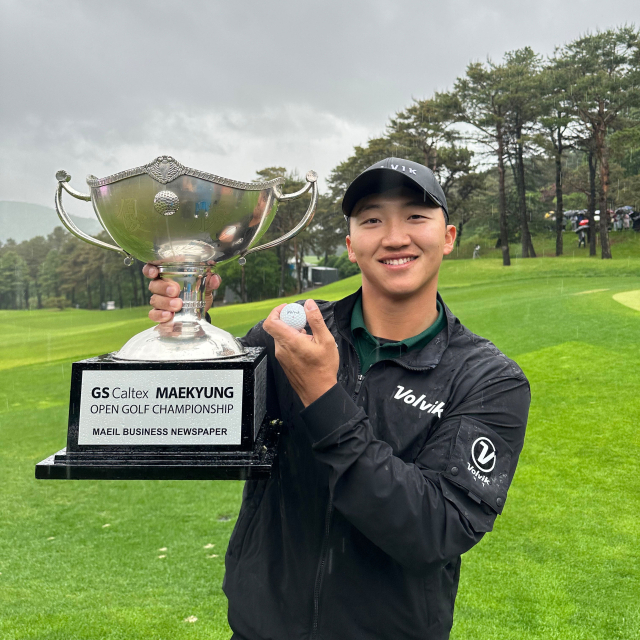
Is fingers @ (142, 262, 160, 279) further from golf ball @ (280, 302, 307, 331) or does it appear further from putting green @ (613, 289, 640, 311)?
putting green @ (613, 289, 640, 311)

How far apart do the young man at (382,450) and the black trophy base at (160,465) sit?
0.42 ft

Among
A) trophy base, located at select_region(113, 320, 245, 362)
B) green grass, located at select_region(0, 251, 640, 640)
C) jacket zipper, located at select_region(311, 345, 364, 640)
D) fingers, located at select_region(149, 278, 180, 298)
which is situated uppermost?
fingers, located at select_region(149, 278, 180, 298)

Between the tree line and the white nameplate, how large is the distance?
1289 centimetres

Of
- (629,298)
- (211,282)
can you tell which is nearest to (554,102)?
(629,298)

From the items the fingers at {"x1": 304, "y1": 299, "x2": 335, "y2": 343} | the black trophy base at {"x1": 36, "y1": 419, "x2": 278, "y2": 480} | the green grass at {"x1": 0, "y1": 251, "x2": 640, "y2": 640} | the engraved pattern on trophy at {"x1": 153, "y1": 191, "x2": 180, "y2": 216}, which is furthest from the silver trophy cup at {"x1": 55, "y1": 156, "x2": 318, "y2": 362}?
the green grass at {"x1": 0, "y1": 251, "x2": 640, "y2": 640}

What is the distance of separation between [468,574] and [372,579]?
110 inches

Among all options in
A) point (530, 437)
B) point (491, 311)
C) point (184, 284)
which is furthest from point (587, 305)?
point (184, 284)

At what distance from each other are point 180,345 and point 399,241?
1.90ft

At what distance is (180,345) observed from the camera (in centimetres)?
150

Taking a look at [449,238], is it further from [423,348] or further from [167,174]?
[167,174]

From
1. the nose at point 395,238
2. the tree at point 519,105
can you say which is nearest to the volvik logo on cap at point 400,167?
the nose at point 395,238

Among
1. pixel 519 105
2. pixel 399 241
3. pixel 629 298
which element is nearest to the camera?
pixel 399 241

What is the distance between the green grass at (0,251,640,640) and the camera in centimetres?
336

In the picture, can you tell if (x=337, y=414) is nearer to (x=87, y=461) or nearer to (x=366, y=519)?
(x=366, y=519)
